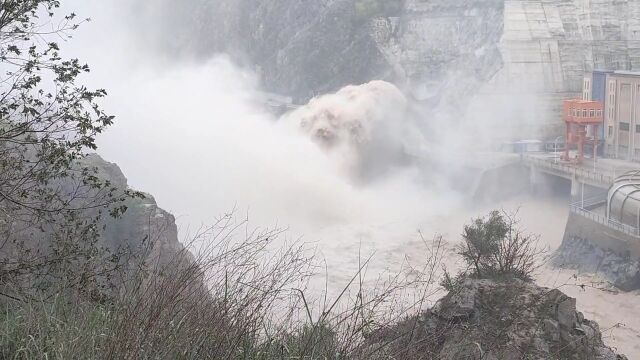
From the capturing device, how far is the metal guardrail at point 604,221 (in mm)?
27866

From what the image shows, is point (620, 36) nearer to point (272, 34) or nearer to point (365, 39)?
point (365, 39)

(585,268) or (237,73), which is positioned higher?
(237,73)

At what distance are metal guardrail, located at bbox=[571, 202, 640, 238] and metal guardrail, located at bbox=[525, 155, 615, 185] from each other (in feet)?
6.95

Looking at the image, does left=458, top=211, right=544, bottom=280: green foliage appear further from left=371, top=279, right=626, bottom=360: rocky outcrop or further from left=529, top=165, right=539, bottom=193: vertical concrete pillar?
left=529, top=165, right=539, bottom=193: vertical concrete pillar

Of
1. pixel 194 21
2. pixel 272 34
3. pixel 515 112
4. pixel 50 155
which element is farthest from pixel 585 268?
pixel 194 21

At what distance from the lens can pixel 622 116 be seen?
135ft

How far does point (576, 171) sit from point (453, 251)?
49.8 ft

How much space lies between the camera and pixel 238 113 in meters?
57.9

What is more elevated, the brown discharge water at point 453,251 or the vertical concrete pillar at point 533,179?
the vertical concrete pillar at point 533,179

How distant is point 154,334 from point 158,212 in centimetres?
2148

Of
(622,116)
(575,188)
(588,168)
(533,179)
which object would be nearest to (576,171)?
(575,188)

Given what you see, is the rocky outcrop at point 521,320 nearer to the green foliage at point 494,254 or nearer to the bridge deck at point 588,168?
the green foliage at point 494,254

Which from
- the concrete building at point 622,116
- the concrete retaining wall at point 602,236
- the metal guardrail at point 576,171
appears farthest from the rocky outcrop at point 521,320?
the concrete building at point 622,116

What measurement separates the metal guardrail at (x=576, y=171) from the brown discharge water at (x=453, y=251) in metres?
2.01
